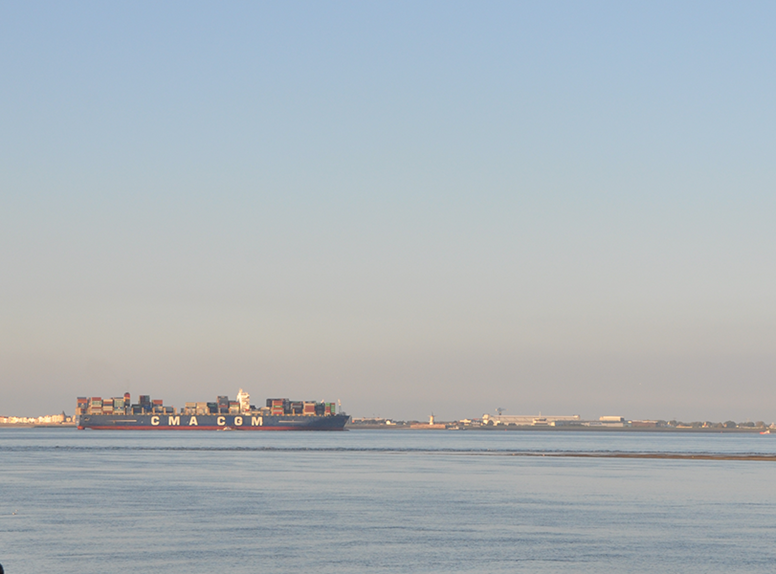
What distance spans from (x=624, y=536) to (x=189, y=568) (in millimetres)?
19763

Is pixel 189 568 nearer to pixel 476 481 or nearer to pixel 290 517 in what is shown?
pixel 290 517

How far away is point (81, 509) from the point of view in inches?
1978

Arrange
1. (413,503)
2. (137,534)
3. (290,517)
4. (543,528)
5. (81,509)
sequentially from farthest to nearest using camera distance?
(413,503) → (81,509) → (290,517) → (543,528) → (137,534)

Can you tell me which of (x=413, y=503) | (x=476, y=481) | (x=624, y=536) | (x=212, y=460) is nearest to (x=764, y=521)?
(x=624, y=536)

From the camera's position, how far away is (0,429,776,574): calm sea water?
34125mm

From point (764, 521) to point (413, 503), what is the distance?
63.8ft

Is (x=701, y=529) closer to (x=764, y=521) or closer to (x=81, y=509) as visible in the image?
(x=764, y=521)

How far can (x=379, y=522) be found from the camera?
45312 millimetres

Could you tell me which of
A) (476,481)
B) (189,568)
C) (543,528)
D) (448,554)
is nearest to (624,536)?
(543,528)

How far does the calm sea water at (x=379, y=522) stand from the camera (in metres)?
34.1

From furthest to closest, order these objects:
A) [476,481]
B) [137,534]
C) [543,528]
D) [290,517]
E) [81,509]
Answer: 1. [476,481]
2. [81,509]
3. [290,517]
4. [543,528]
5. [137,534]

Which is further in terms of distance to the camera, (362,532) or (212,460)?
(212,460)

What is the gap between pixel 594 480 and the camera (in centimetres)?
7788

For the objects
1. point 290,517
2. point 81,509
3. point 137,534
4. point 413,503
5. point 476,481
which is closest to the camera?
point 137,534
